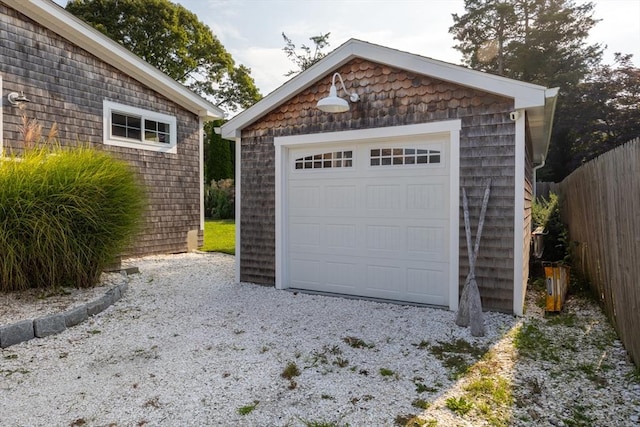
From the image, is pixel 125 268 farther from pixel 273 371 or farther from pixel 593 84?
pixel 593 84

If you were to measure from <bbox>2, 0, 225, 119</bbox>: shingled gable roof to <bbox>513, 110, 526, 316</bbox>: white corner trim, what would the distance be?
24.1ft

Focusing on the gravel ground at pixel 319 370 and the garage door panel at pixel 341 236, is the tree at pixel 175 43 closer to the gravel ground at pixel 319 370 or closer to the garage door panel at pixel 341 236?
the garage door panel at pixel 341 236

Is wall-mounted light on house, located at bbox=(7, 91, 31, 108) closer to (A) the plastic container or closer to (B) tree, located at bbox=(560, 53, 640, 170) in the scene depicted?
(A) the plastic container

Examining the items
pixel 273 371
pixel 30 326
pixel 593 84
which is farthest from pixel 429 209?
pixel 593 84

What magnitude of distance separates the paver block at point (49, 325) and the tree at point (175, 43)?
60.5ft

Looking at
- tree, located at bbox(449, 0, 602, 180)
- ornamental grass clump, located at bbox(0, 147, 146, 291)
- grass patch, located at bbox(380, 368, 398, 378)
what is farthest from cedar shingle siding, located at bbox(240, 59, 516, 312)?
tree, located at bbox(449, 0, 602, 180)

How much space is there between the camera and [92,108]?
7879mm

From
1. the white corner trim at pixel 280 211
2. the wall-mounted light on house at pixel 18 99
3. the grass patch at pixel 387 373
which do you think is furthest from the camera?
the wall-mounted light on house at pixel 18 99

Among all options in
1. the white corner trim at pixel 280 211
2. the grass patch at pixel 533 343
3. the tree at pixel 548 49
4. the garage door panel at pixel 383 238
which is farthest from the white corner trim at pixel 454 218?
the tree at pixel 548 49

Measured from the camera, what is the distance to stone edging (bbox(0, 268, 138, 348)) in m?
3.75

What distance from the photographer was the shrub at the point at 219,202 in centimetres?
1755

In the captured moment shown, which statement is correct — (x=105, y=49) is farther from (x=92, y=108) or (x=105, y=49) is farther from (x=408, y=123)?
(x=408, y=123)

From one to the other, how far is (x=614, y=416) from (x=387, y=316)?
2.41 meters

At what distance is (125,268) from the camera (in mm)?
6953
